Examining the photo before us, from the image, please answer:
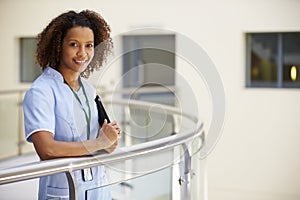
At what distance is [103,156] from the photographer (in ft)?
4.68

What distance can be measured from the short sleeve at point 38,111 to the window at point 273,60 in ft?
13.0

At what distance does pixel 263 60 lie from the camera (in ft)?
17.1

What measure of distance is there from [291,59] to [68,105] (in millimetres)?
3978

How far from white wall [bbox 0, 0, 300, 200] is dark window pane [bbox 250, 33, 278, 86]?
13cm

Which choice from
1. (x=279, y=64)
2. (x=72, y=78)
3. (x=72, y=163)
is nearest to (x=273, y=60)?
(x=279, y=64)

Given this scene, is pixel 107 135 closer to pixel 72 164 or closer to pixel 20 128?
pixel 72 164

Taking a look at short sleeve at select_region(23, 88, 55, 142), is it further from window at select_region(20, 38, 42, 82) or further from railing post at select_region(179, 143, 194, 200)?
window at select_region(20, 38, 42, 82)

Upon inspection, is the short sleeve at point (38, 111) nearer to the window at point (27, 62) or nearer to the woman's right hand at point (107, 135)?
the woman's right hand at point (107, 135)

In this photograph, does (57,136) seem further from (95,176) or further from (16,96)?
(16,96)

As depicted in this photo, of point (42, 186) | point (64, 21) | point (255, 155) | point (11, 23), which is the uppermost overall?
point (11, 23)

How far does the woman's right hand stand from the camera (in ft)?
4.76

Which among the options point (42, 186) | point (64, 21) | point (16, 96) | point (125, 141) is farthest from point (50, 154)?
point (16, 96)

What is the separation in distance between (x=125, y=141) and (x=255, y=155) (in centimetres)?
177

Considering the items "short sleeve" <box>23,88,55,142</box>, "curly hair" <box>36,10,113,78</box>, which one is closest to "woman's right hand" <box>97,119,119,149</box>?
"short sleeve" <box>23,88,55,142</box>
